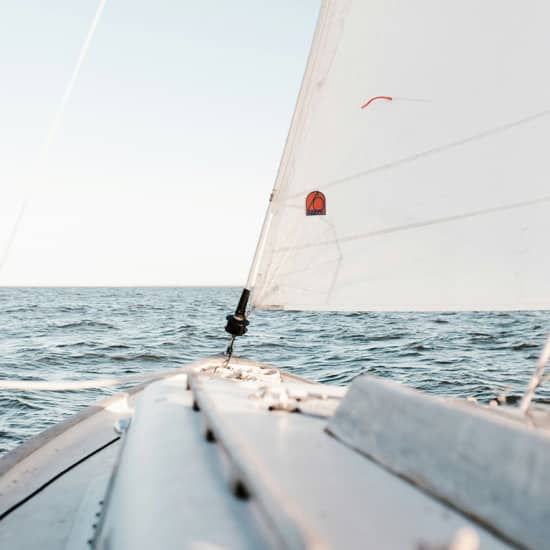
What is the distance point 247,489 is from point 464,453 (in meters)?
0.39

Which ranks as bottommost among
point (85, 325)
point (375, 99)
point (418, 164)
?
point (85, 325)

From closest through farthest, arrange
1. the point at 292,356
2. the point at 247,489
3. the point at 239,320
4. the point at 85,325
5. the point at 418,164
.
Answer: the point at 247,489
the point at 418,164
the point at 239,320
the point at 292,356
the point at 85,325

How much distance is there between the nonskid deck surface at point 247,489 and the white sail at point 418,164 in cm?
89

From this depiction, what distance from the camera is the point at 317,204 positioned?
233 cm

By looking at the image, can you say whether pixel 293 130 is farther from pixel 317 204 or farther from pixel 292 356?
pixel 292 356

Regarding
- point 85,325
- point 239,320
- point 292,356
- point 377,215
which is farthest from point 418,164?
point 85,325

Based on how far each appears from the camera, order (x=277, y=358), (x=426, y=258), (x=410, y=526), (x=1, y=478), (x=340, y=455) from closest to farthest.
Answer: (x=410, y=526), (x=340, y=455), (x=1, y=478), (x=426, y=258), (x=277, y=358)

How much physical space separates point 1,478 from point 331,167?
2.02 metres

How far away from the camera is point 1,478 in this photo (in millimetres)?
2113

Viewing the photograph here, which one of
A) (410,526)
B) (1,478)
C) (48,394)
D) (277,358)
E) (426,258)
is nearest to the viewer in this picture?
(410,526)

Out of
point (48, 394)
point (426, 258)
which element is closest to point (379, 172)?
point (426, 258)

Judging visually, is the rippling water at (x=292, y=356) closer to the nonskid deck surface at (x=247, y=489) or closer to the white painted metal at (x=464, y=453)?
the nonskid deck surface at (x=247, y=489)

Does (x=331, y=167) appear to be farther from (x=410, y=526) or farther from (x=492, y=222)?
(x=410, y=526)

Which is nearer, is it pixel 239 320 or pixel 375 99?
pixel 375 99
